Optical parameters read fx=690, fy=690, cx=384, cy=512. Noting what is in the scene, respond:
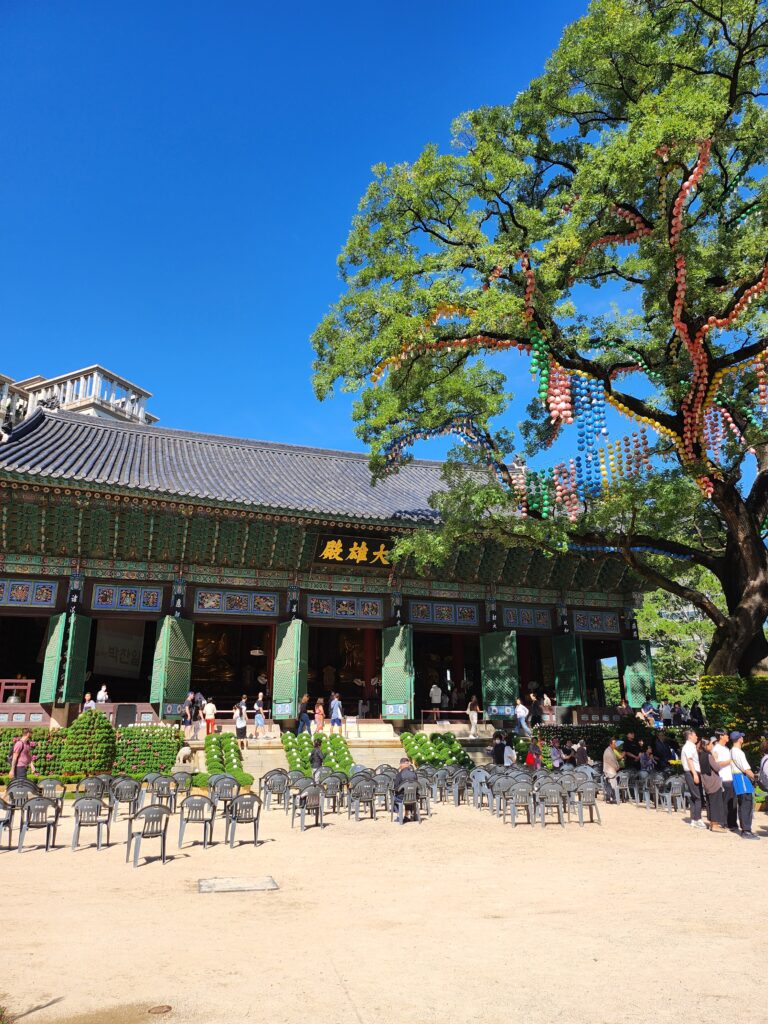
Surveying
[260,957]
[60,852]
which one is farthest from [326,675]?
[260,957]

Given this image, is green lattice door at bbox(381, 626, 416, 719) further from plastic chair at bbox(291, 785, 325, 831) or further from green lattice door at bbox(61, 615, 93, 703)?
plastic chair at bbox(291, 785, 325, 831)

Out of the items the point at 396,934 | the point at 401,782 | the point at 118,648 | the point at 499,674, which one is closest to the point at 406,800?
the point at 401,782

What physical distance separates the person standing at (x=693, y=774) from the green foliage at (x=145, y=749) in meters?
10.2

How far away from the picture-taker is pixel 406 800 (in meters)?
10.6

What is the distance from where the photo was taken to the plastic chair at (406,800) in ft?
34.7

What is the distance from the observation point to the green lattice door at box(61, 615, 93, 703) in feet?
53.0

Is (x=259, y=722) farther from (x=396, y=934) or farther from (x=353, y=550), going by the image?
(x=396, y=934)

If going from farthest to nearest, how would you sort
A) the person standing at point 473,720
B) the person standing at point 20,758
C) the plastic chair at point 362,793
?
the person standing at point 473,720, the person standing at point 20,758, the plastic chair at point 362,793

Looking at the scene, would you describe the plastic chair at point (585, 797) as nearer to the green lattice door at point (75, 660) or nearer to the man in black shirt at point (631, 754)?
the man in black shirt at point (631, 754)

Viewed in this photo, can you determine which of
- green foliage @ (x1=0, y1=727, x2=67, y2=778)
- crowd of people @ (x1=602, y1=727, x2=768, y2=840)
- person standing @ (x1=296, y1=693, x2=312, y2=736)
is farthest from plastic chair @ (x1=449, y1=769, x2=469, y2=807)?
green foliage @ (x1=0, y1=727, x2=67, y2=778)

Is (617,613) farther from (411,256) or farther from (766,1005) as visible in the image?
(766,1005)

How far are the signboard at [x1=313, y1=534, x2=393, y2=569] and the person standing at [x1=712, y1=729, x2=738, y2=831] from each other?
10035 millimetres

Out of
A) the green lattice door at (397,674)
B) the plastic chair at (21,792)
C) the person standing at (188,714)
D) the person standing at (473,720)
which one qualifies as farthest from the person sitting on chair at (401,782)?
the person standing at (473,720)

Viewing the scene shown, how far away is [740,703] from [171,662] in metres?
12.6
